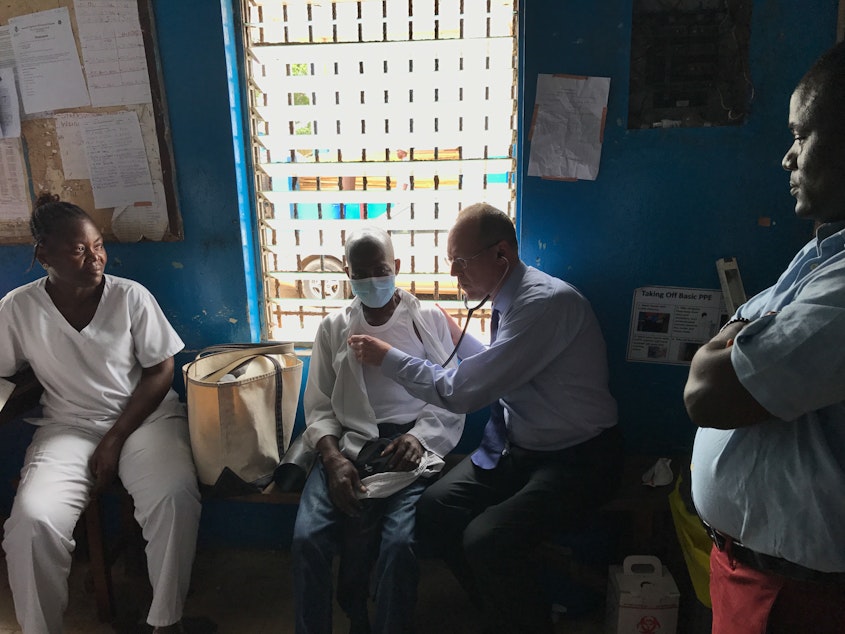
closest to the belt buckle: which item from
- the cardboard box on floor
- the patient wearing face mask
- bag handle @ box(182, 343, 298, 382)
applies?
the cardboard box on floor

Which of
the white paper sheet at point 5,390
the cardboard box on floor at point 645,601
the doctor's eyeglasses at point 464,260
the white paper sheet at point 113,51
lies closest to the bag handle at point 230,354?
the white paper sheet at point 5,390

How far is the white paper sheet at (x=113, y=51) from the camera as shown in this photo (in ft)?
7.95

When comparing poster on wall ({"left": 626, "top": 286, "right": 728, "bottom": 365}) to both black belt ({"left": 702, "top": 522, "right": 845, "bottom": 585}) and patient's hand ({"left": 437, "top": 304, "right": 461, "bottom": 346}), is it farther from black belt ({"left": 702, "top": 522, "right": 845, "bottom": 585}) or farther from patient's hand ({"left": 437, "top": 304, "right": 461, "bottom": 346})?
black belt ({"left": 702, "top": 522, "right": 845, "bottom": 585})

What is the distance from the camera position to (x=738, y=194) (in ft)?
7.27

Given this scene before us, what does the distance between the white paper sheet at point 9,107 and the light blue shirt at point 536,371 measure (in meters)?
2.04

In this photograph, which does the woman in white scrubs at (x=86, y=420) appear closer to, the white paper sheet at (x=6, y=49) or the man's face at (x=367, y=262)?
the white paper sheet at (x=6, y=49)

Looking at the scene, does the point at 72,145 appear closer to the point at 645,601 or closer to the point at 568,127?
the point at 568,127

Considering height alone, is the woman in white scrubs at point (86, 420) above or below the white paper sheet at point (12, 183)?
below

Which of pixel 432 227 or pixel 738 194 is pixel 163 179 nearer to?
pixel 432 227

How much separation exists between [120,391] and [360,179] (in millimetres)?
1382

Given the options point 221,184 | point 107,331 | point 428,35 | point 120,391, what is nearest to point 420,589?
point 120,391

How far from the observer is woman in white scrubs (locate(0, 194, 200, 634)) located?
6.89 ft

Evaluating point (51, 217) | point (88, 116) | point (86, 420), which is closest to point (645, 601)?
point (86, 420)

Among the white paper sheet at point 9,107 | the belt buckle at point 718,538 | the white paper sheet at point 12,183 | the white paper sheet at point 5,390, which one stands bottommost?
the white paper sheet at point 5,390
